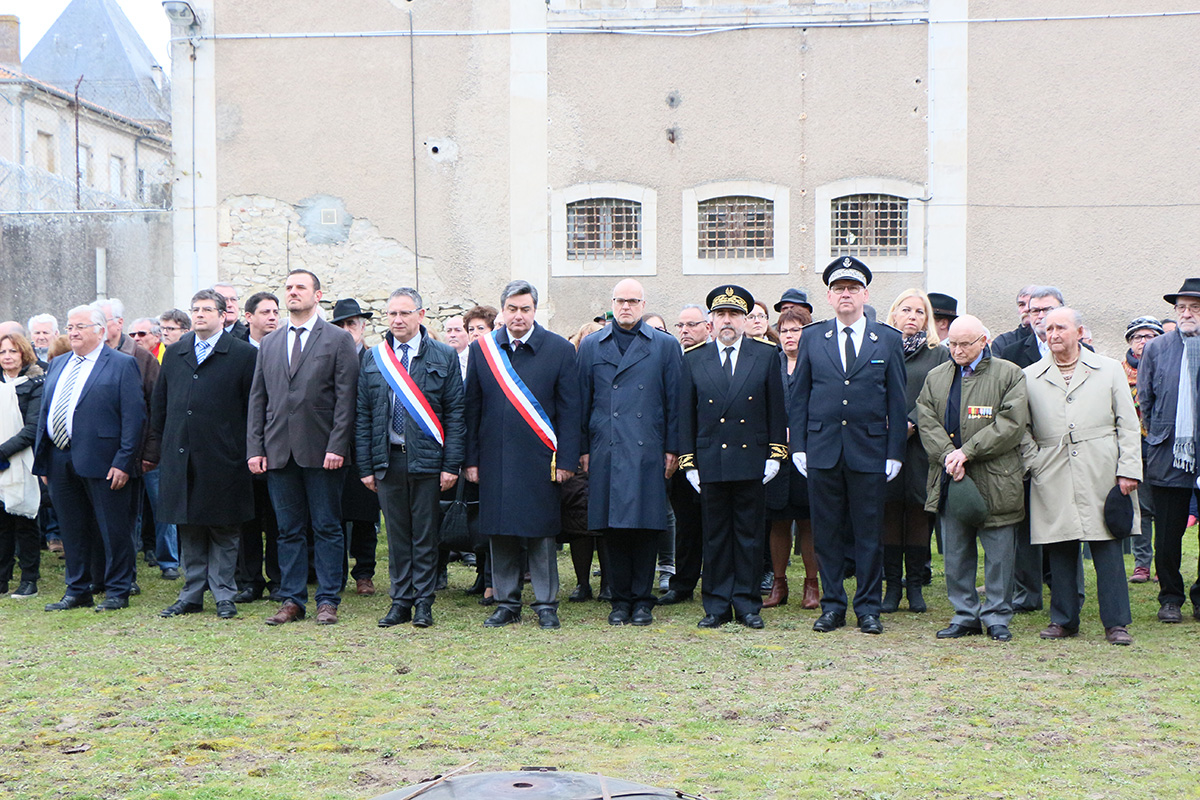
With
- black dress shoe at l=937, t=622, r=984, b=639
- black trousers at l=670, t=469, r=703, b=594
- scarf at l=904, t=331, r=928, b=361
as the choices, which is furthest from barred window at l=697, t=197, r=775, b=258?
black dress shoe at l=937, t=622, r=984, b=639

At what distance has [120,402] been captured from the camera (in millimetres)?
8617

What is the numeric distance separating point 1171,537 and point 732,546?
8.99 ft

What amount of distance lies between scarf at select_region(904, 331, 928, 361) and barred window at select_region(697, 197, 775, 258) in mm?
7994

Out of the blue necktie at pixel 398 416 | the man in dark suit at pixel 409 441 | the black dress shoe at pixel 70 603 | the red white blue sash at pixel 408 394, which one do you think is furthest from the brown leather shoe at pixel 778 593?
the black dress shoe at pixel 70 603

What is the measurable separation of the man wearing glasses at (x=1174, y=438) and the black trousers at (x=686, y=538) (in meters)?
2.93

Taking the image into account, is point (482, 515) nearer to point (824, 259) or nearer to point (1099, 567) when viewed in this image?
point (1099, 567)

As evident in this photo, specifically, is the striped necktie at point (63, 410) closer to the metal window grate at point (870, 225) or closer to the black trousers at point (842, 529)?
the black trousers at point (842, 529)

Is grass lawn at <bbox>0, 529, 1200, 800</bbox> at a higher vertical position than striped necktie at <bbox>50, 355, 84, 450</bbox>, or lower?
lower

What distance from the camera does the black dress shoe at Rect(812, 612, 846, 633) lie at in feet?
24.9

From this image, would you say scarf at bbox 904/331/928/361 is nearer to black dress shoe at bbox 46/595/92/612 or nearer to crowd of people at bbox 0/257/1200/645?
crowd of people at bbox 0/257/1200/645

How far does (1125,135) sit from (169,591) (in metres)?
12.3

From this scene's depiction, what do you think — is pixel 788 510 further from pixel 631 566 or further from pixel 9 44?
pixel 9 44

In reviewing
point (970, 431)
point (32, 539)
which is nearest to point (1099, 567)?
point (970, 431)

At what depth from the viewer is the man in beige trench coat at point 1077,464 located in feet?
24.1
